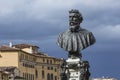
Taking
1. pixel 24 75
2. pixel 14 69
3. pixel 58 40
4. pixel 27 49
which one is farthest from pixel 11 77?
pixel 58 40

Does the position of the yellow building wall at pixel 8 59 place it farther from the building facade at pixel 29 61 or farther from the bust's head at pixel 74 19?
the bust's head at pixel 74 19

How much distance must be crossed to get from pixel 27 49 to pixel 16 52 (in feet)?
48.4

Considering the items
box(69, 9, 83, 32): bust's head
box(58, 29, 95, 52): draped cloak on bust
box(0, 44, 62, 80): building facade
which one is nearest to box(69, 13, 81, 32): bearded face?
box(69, 9, 83, 32): bust's head

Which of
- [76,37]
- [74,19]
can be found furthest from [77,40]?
[74,19]

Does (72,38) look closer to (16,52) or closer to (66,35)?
(66,35)

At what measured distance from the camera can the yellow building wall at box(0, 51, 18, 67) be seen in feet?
344

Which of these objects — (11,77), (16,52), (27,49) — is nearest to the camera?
(11,77)

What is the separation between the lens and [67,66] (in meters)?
21.6

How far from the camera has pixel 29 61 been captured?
115688 millimetres

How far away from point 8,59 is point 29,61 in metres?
11.3

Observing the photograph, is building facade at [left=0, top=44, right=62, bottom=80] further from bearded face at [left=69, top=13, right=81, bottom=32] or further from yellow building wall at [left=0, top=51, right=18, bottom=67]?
bearded face at [left=69, top=13, right=81, bottom=32]

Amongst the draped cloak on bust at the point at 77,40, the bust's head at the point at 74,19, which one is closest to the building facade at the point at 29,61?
the draped cloak on bust at the point at 77,40

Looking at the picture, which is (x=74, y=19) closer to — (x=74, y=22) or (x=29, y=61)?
(x=74, y=22)

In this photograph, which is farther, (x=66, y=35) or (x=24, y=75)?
(x=24, y=75)
